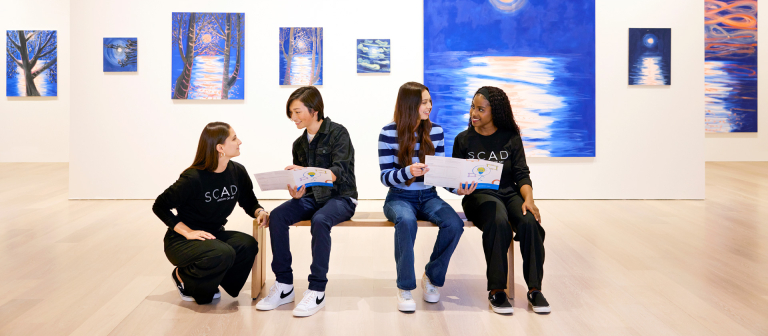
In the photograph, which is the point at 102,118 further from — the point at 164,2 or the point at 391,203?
the point at 391,203

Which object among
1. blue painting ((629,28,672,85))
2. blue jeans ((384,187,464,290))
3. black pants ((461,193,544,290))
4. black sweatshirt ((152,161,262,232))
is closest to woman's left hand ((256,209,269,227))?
black sweatshirt ((152,161,262,232))

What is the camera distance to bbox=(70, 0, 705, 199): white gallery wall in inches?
257

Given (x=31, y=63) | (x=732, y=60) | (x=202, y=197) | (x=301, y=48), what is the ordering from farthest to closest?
1. (x=31, y=63)
2. (x=732, y=60)
3. (x=301, y=48)
4. (x=202, y=197)

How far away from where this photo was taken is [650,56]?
6.56m

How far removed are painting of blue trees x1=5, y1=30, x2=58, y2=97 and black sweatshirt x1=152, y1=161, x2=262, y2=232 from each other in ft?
28.8

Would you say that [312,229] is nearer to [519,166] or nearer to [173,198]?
[173,198]

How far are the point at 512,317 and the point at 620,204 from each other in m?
3.89

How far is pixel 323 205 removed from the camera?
3350 mm

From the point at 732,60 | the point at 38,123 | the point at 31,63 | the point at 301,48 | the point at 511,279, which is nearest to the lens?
the point at 511,279

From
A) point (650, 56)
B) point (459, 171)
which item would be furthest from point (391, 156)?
point (650, 56)

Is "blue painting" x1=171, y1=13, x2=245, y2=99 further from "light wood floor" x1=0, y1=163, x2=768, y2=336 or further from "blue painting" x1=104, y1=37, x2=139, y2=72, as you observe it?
"light wood floor" x1=0, y1=163, x2=768, y2=336

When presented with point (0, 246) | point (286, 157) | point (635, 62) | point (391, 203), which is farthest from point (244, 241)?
point (635, 62)

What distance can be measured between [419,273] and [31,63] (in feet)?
30.9

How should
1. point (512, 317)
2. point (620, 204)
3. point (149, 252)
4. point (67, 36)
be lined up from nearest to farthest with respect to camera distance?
point (512, 317)
point (149, 252)
point (620, 204)
point (67, 36)
